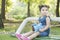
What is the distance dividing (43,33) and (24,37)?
39cm

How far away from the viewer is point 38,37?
431 centimetres

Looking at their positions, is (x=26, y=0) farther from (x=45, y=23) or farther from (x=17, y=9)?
(x=17, y=9)

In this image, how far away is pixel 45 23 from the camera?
4.50m

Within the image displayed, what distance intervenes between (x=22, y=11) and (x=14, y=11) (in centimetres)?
327

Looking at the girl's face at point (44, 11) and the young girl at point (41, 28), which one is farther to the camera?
the girl's face at point (44, 11)

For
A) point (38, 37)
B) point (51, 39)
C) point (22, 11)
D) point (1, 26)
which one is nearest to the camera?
point (51, 39)

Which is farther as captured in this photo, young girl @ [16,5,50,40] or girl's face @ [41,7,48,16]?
girl's face @ [41,7,48,16]

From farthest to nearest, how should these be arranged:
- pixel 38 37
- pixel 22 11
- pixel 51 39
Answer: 1. pixel 22 11
2. pixel 38 37
3. pixel 51 39

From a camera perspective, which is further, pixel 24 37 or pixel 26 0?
pixel 26 0

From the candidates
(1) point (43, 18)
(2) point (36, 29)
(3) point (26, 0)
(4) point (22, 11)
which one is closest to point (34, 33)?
(2) point (36, 29)

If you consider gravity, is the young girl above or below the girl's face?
below

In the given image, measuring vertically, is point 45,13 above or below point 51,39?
above

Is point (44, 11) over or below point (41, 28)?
over

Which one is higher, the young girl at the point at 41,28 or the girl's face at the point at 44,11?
the girl's face at the point at 44,11
